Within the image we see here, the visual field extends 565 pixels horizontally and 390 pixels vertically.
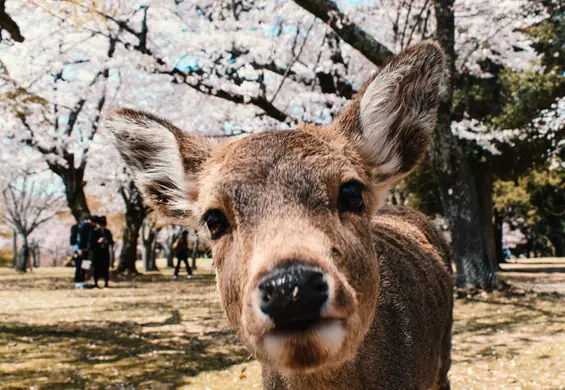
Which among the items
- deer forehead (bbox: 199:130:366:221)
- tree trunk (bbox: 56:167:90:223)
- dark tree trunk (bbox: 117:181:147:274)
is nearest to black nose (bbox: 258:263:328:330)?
deer forehead (bbox: 199:130:366:221)

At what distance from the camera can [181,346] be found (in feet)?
25.1

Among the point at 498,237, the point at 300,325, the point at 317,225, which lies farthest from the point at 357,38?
the point at 498,237

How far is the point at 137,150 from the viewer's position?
3396 millimetres

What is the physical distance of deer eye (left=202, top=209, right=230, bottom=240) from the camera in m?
2.65

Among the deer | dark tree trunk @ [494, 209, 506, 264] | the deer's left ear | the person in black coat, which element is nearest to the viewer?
the deer

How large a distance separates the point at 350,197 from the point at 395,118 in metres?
0.83

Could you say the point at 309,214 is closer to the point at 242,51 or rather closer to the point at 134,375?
the point at 134,375

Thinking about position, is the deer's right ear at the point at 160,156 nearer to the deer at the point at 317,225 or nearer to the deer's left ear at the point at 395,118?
the deer at the point at 317,225

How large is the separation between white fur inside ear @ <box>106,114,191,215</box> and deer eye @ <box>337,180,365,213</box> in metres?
1.22

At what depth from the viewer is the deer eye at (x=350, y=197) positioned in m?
2.56

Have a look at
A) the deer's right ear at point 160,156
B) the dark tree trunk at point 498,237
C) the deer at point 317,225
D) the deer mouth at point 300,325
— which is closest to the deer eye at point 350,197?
the deer at point 317,225

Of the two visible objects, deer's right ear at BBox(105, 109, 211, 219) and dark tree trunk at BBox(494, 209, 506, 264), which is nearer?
deer's right ear at BBox(105, 109, 211, 219)

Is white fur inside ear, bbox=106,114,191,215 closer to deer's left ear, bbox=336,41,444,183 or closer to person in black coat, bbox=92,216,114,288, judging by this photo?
deer's left ear, bbox=336,41,444,183

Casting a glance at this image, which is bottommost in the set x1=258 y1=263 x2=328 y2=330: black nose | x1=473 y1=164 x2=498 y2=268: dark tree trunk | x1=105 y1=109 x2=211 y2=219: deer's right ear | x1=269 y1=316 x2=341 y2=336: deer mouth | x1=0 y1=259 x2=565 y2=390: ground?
x1=0 y1=259 x2=565 y2=390: ground
